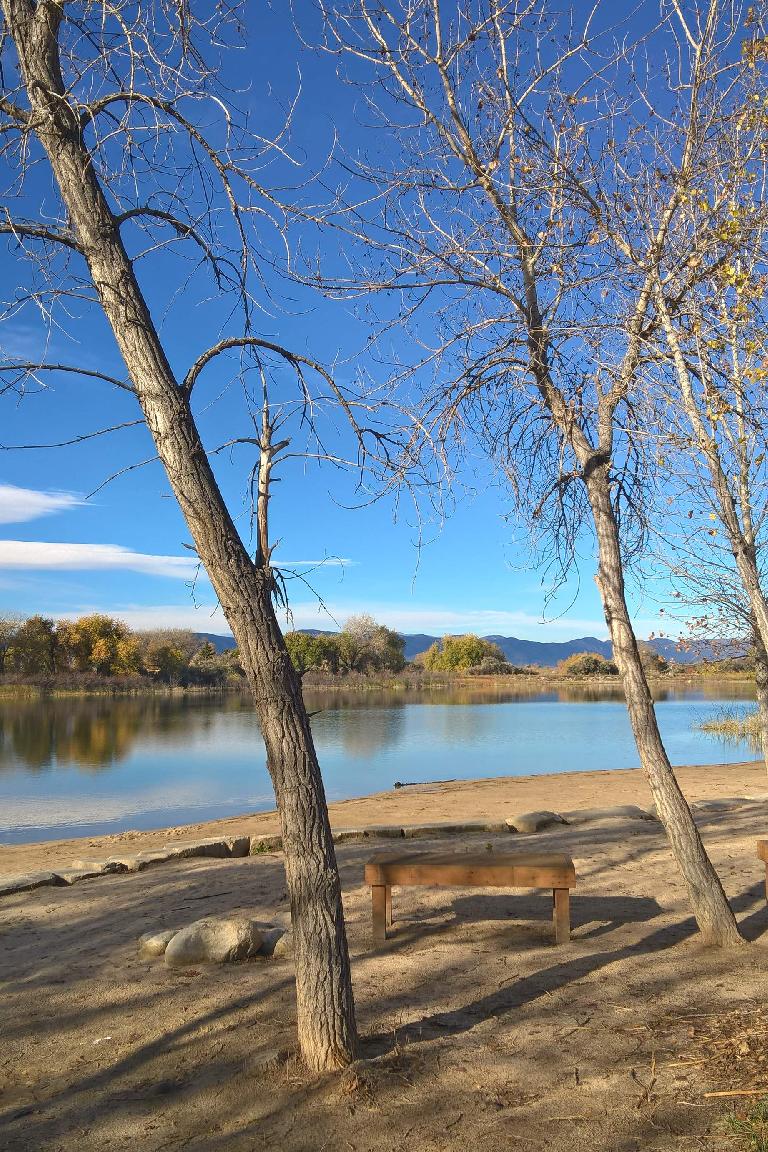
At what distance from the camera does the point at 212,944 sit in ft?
16.9

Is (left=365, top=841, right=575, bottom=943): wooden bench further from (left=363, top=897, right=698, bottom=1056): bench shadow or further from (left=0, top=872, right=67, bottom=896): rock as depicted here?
(left=0, top=872, right=67, bottom=896): rock

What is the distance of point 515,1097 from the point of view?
334 centimetres

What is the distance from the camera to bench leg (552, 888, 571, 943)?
17.5 ft

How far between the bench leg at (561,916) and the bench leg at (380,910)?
1.07 m

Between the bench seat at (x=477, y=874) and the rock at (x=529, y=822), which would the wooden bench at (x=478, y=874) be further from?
the rock at (x=529, y=822)

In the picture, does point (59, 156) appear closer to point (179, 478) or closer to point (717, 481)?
point (179, 478)

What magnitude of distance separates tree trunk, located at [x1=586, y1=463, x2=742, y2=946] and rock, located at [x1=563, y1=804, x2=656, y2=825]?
178 inches

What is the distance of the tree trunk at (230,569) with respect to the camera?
11.5 ft

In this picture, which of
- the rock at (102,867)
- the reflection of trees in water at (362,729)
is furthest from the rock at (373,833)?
the reflection of trees in water at (362,729)

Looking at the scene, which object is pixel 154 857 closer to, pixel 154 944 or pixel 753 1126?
pixel 154 944

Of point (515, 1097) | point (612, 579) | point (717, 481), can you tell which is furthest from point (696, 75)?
point (515, 1097)

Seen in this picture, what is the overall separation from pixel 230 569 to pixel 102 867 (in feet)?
18.6

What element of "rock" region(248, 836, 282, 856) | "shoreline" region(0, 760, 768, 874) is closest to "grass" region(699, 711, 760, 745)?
"shoreline" region(0, 760, 768, 874)

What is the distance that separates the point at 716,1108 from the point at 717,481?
356cm
